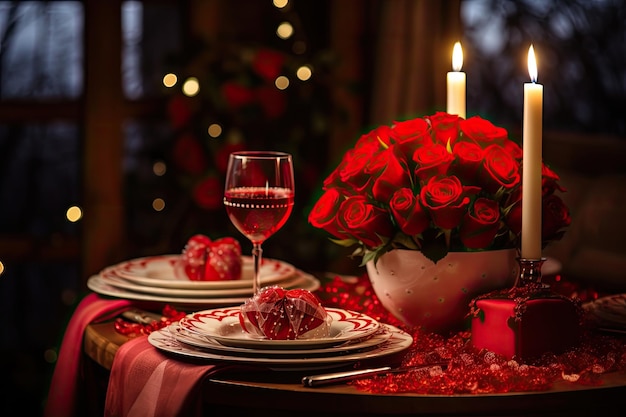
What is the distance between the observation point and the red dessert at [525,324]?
1.31 metres

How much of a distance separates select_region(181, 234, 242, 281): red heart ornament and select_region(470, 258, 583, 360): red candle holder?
0.50 meters

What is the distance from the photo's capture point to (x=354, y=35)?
144 inches

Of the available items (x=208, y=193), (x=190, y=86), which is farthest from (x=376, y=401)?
(x=190, y=86)

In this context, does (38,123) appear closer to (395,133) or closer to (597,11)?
(597,11)

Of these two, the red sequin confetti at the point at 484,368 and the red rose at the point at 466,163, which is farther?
the red rose at the point at 466,163

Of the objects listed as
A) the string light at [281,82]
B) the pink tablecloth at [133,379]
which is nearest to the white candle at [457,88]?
the pink tablecloth at [133,379]

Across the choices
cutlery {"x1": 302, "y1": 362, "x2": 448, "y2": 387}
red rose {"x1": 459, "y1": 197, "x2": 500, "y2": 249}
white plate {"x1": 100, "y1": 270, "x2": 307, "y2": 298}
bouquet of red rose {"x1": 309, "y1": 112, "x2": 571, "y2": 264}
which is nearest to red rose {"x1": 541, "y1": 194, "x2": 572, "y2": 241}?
bouquet of red rose {"x1": 309, "y1": 112, "x2": 571, "y2": 264}

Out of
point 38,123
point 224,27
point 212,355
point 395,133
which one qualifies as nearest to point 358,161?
point 395,133

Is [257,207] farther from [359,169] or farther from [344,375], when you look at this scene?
[344,375]

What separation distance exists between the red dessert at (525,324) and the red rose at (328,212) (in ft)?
0.83

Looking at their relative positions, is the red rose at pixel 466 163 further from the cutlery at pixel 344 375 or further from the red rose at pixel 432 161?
the cutlery at pixel 344 375

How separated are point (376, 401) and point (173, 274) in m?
0.70

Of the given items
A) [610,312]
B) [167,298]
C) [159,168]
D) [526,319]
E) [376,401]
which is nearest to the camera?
[376,401]

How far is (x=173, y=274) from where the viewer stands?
71.7 inches
